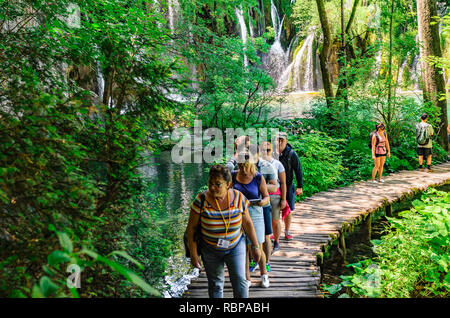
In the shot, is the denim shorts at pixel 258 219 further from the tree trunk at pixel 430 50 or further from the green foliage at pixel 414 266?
the tree trunk at pixel 430 50

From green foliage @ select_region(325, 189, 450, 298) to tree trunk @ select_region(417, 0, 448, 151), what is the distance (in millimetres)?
9175

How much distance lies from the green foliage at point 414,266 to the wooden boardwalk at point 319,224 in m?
0.53

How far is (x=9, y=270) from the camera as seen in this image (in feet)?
6.79

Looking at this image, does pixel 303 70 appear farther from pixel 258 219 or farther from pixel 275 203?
pixel 258 219

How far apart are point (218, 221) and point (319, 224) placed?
4.48 metres

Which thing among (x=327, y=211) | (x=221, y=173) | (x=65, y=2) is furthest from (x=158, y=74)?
(x=327, y=211)

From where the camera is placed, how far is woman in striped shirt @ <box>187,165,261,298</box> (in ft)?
10.4

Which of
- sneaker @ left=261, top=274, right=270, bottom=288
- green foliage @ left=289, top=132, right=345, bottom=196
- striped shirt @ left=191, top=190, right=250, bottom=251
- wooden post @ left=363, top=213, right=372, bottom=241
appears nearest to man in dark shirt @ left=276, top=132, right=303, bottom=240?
sneaker @ left=261, top=274, right=270, bottom=288

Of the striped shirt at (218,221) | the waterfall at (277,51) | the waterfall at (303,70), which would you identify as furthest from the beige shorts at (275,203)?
the waterfall at (277,51)

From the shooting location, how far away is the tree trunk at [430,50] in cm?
1323

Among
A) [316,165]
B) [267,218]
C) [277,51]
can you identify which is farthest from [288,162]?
[277,51]

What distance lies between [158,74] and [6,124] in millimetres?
1633

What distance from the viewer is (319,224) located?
7188 millimetres
